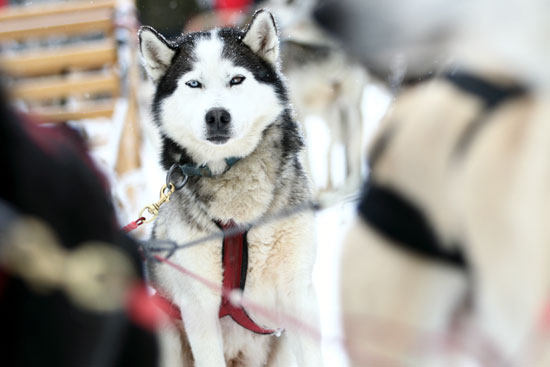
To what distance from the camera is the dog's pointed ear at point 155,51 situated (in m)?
2.22

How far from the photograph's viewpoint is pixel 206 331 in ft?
6.95

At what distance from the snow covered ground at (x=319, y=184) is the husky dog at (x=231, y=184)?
0.16 metres

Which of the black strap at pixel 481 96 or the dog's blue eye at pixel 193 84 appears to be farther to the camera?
the dog's blue eye at pixel 193 84

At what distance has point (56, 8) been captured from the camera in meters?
6.39

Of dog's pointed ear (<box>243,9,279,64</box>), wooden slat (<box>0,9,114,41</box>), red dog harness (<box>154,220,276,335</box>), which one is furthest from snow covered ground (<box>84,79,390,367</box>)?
wooden slat (<box>0,9,114,41</box>)

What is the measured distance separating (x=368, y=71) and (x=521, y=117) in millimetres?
4876

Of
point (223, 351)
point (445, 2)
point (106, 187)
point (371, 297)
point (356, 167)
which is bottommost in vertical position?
point (356, 167)

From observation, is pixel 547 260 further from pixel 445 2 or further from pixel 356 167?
pixel 356 167

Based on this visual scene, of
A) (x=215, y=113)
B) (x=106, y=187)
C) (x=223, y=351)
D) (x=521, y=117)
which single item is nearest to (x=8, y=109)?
(x=106, y=187)

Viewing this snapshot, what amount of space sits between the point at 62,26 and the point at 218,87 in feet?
14.6

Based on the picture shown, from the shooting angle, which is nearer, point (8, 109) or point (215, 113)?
point (8, 109)

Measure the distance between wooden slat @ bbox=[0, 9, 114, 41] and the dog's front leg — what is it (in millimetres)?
4562

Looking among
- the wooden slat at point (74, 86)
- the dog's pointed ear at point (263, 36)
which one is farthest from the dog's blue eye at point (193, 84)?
the wooden slat at point (74, 86)

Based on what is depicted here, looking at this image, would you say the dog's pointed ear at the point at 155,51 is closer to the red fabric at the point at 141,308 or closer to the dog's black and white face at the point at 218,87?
the dog's black and white face at the point at 218,87
